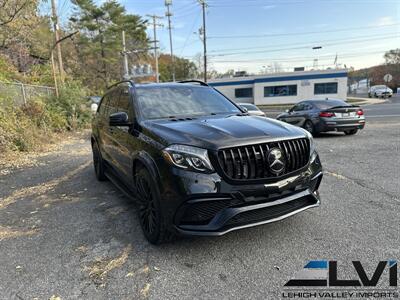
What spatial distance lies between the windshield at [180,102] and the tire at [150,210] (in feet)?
2.93

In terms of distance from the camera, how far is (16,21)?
39.3 ft

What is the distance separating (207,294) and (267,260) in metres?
0.77

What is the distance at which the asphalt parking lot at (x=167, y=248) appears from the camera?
2.85m

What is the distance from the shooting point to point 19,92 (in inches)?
A: 518

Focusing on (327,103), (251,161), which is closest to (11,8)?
(251,161)

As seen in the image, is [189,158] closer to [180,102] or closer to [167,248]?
[167,248]

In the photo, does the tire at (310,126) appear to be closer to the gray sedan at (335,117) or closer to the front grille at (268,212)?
the gray sedan at (335,117)

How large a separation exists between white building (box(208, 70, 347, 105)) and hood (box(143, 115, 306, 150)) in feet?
133

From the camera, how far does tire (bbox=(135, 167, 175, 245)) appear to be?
3312 millimetres

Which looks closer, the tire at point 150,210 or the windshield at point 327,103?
the tire at point 150,210

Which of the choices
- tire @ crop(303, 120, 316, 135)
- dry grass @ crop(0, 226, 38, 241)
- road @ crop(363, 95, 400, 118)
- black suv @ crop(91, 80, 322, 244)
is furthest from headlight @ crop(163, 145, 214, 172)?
road @ crop(363, 95, 400, 118)

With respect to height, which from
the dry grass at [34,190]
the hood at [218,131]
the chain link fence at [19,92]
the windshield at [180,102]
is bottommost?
the dry grass at [34,190]

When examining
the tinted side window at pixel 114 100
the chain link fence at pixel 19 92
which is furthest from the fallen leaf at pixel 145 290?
the chain link fence at pixel 19 92

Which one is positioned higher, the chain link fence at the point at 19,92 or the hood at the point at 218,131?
the chain link fence at the point at 19,92
